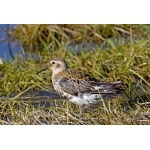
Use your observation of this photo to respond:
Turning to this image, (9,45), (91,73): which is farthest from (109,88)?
(9,45)

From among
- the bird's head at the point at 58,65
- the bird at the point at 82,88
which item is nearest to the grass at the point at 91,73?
the bird at the point at 82,88

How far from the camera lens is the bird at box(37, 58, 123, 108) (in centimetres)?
608

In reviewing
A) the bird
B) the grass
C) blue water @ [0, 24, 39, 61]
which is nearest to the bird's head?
the bird

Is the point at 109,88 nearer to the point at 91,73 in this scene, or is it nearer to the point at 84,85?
the point at 84,85

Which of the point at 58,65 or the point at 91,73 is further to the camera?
the point at 91,73

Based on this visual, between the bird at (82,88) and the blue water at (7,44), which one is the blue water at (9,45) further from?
the bird at (82,88)

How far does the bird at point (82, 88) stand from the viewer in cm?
608

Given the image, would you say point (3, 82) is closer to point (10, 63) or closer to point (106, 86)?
point (10, 63)

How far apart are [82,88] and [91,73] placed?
107 cm

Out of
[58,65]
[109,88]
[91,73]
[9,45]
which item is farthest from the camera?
[9,45]

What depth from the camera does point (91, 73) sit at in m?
7.19
